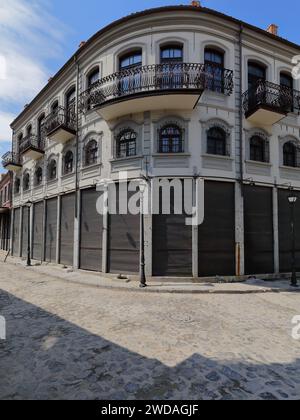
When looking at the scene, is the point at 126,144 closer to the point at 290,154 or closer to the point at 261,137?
the point at 261,137

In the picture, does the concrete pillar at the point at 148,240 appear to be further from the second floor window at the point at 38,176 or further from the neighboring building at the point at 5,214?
the neighboring building at the point at 5,214

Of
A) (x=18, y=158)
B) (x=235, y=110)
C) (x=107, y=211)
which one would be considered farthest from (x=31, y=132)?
(x=235, y=110)

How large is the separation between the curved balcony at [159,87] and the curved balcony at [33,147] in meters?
7.67

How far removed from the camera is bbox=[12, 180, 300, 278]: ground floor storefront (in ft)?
35.5

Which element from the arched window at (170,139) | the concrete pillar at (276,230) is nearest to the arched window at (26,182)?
the arched window at (170,139)

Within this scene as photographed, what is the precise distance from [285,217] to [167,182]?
22.0ft

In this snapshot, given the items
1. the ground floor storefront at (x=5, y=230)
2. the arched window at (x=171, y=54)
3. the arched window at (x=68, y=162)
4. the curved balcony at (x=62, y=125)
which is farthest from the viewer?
the ground floor storefront at (x=5, y=230)

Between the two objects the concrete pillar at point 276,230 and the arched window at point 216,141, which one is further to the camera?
the concrete pillar at point 276,230

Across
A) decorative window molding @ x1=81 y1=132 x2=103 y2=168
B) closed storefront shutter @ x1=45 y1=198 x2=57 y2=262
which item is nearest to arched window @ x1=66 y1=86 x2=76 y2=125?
decorative window molding @ x1=81 y1=132 x2=103 y2=168

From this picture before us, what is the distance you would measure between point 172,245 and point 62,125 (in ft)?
30.6

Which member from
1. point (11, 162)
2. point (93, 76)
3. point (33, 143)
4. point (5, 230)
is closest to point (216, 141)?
point (93, 76)

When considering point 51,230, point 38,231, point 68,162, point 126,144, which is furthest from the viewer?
point 38,231

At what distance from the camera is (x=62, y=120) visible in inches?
606

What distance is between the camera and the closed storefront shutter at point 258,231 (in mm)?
11766
